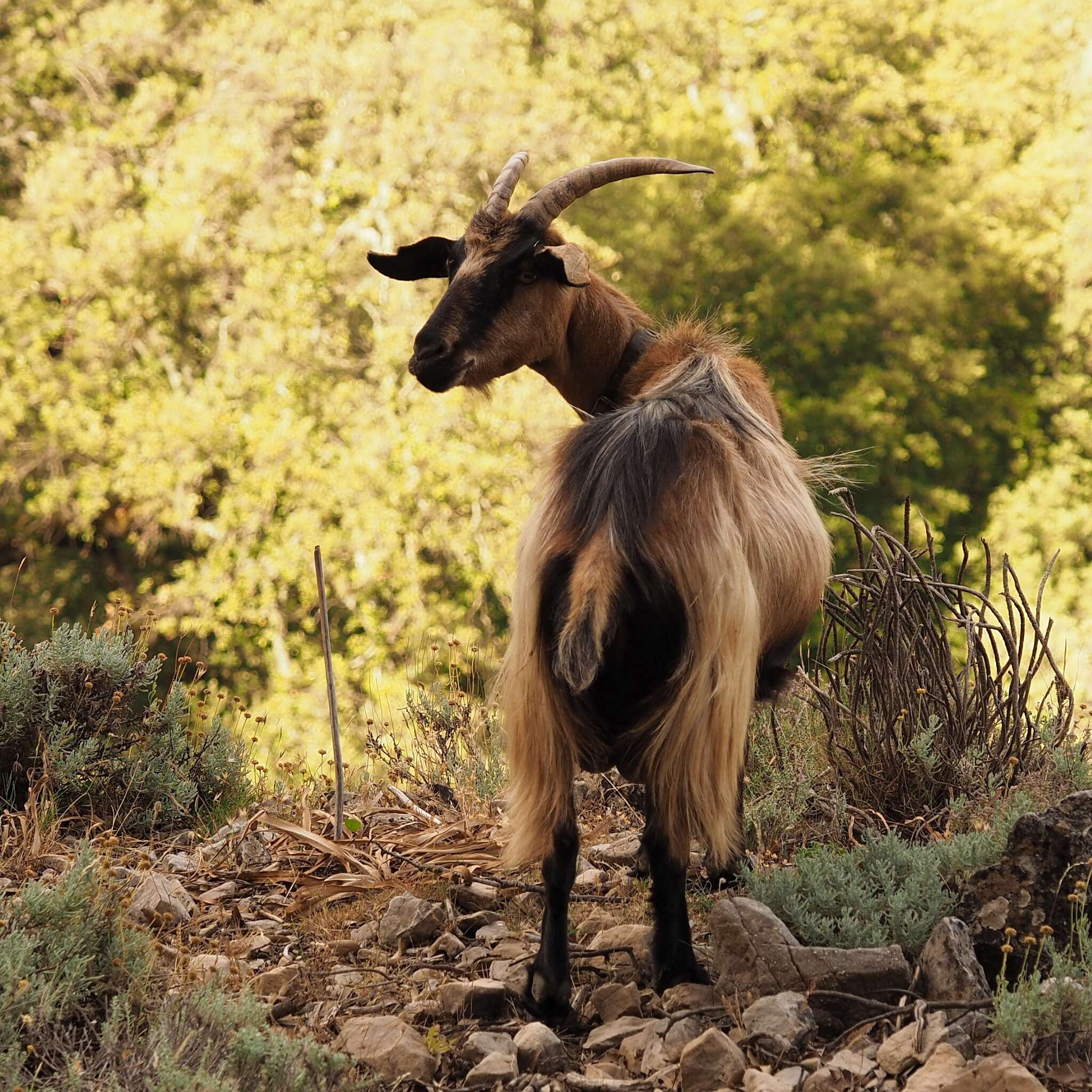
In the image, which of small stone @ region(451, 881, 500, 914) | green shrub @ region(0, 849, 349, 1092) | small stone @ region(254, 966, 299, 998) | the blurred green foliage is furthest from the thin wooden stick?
the blurred green foliage

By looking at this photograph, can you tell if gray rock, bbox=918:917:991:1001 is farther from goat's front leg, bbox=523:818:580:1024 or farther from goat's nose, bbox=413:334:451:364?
goat's nose, bbox=413:334:451:364

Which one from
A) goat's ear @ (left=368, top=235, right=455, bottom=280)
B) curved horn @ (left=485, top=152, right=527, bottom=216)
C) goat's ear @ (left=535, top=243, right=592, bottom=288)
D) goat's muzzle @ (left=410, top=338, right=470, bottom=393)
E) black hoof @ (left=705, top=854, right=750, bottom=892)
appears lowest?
black hoof @ (left=705, top=854, right=750, bottom=892)

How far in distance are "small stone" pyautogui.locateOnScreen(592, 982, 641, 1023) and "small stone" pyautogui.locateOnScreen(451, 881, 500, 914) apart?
711mm

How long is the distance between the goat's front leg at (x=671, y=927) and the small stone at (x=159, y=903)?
51.1 inches

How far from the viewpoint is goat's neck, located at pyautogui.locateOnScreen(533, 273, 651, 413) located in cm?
461

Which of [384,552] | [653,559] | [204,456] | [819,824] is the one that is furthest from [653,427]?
[204,456]

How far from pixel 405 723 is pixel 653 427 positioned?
2.67 m

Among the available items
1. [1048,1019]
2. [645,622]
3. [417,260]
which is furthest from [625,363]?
[1048,1019]

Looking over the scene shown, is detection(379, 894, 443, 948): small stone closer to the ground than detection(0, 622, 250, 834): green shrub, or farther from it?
closer to the ground

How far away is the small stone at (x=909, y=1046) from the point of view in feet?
9.51

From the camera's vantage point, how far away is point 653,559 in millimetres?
3189

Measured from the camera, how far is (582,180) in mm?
4598

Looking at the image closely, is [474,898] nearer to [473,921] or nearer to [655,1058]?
[473,921]

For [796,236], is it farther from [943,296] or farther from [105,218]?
[105,218]
